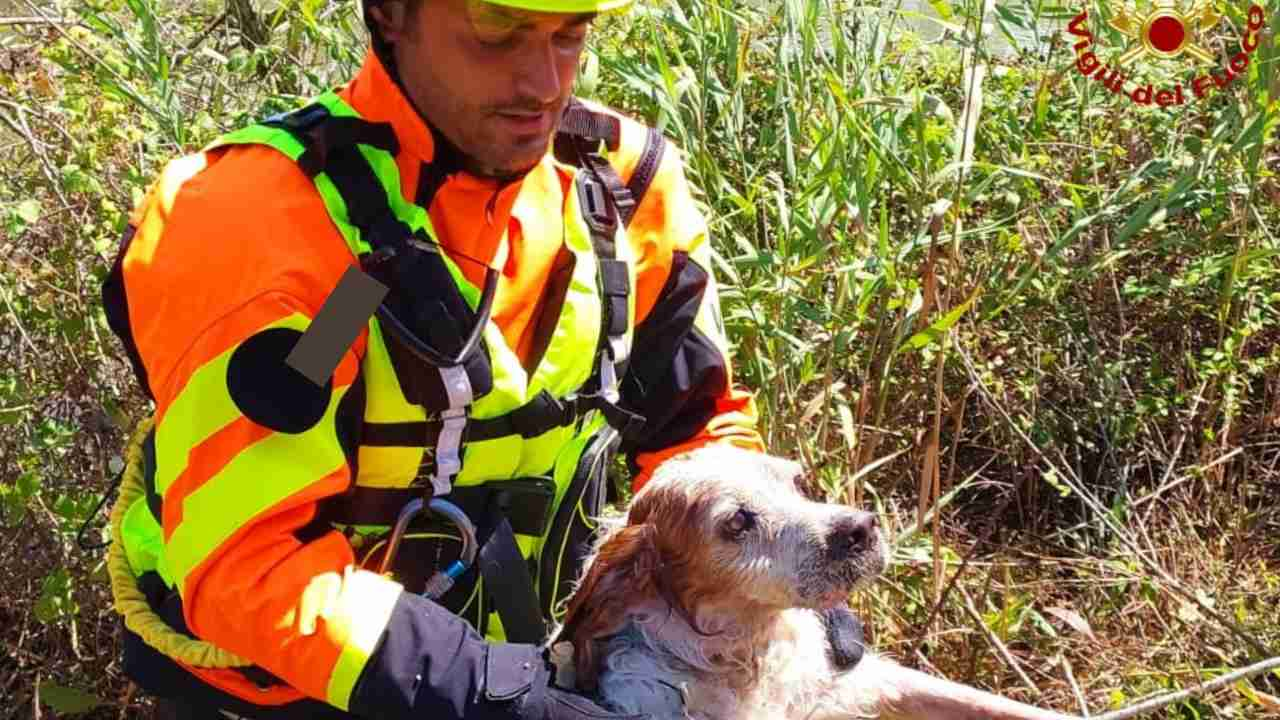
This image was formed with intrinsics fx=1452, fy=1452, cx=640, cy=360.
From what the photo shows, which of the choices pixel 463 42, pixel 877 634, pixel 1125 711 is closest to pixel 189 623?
pixel 463 42

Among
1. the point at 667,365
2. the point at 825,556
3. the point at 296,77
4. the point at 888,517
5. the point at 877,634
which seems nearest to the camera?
the point at 825,556

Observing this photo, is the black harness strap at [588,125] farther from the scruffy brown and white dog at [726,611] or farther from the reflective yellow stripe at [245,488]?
the reflective yellow stripe at [245,488]

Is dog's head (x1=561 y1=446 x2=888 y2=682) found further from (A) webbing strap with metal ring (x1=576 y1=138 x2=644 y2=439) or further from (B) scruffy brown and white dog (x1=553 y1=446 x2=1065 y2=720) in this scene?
(A) webbing strap with metal ring (x1=576 y1=138 x2=644 y2=439)

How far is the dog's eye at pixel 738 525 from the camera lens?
2.94m

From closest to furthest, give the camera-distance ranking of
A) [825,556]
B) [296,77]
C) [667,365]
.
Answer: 1. [825,556]
2. [667,365]
3. [296,77]

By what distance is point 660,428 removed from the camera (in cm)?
332

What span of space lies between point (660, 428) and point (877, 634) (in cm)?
108

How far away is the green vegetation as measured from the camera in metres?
3.93

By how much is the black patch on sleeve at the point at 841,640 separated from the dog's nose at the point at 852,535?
31cm

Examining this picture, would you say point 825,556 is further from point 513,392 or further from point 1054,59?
point 1054,59

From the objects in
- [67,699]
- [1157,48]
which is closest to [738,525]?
[67,699]

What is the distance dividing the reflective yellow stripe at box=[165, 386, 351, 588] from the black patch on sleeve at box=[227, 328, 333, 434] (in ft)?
0.19

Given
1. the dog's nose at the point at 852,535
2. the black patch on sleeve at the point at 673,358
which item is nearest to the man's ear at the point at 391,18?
the black patch on sleeve at the point at 673,358

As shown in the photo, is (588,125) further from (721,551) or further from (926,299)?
(926,299)
